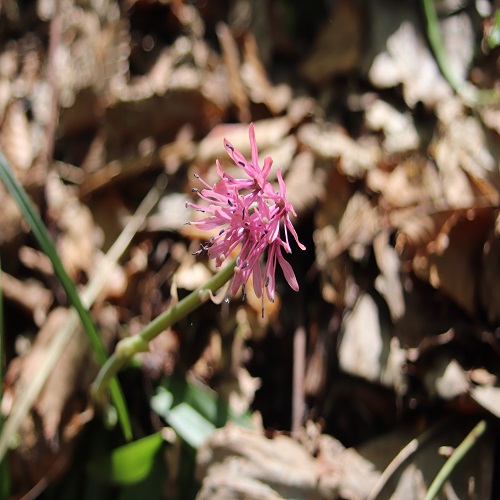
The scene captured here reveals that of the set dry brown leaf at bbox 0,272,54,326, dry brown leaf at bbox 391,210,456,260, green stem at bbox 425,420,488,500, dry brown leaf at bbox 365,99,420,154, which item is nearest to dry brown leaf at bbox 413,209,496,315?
dry brown leaf at bbox 391,210,456,260

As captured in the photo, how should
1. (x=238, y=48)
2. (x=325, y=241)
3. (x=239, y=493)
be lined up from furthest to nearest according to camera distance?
(x=238, y=48), (x=325, y=241), (x=239, y=493)

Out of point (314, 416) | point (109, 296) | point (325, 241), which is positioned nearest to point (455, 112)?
point (325, 241)

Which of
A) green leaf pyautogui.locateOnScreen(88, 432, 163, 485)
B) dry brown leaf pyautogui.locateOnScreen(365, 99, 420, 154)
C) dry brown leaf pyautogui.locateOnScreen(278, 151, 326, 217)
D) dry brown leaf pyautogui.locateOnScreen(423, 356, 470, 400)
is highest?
dry brown leaf pyautogui.locateOnScreen(365, 99, 420, 154)

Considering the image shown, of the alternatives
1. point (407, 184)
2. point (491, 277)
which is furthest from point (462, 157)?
point (491, 277)

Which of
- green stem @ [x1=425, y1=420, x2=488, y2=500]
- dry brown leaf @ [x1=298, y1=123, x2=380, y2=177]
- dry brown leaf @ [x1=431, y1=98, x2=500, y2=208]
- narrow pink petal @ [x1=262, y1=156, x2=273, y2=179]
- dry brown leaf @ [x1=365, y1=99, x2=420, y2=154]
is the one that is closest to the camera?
narrow pink petal @ [x1=262, y1=156, x2=273, y2=179]

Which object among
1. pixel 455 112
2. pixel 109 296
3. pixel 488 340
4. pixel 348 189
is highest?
pixel 455 112

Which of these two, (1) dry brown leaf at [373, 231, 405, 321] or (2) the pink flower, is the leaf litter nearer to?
(1) dry brown leaf at [373, 231, 405, 321]

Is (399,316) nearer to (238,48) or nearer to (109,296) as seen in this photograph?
(109,296)
